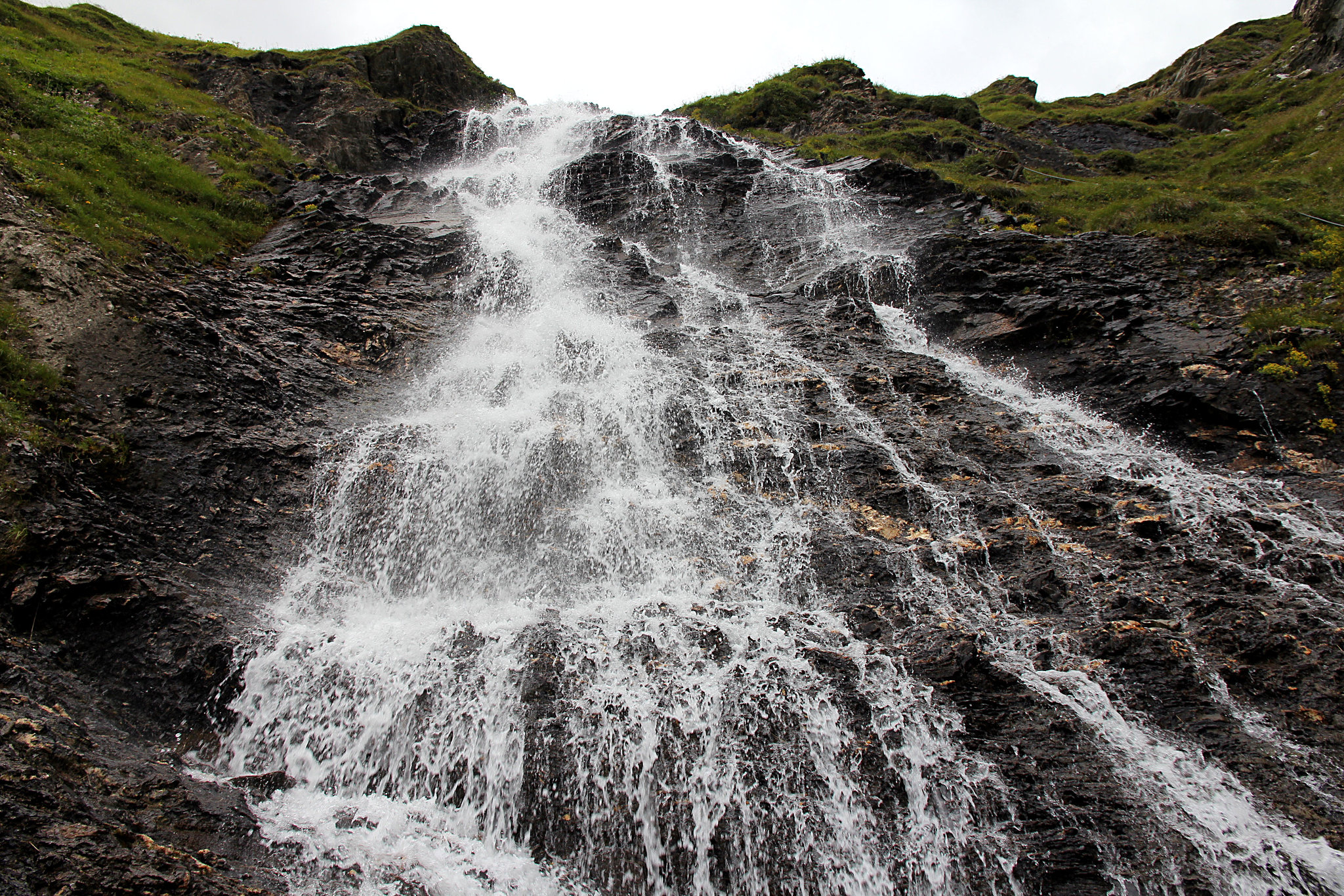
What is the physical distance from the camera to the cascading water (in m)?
4.66

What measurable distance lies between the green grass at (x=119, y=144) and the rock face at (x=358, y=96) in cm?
100

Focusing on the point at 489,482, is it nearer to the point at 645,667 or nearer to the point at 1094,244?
the point at 645,667

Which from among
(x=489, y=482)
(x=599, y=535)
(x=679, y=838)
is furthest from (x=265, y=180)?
(x=679, y=838)

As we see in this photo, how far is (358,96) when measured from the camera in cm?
1909

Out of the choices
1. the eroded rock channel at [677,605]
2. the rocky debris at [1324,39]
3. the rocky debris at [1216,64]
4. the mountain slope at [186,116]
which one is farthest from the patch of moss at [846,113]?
the mountain slope at [186,116]

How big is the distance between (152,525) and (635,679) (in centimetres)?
576

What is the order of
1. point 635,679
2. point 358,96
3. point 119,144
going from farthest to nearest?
point 358,96, point 119,144, point 635,679

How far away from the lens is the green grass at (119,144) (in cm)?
920

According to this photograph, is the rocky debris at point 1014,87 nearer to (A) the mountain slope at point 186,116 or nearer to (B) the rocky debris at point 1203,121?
(B) the rocky debris at point 1203,121

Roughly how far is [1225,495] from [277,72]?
26.8 m

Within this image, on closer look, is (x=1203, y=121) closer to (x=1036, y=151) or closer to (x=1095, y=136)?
(x=1095, y=136)

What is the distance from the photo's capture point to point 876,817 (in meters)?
4.91

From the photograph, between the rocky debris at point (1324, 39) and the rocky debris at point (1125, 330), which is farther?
the rocky debris at point (1324, 39)

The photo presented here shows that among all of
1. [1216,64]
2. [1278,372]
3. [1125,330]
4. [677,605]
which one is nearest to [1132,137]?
[1216,64]
